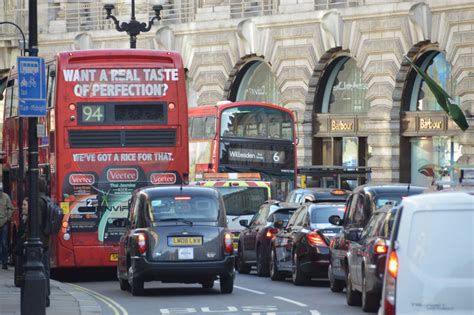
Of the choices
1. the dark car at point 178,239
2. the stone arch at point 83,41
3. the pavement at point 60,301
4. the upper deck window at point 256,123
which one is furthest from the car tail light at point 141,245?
the stone arch at point 83,41

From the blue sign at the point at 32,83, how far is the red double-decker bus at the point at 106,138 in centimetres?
851

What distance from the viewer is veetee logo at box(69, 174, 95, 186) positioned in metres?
29.7

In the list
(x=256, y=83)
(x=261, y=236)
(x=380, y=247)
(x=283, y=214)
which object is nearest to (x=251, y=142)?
(x=283, y=214)

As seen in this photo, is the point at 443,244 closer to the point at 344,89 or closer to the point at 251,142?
the point at 251,142

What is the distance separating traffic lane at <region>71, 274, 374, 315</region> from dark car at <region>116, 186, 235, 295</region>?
15.9 inches

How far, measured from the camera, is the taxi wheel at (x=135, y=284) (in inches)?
1008

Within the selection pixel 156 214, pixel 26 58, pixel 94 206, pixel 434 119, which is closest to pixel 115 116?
pixel 94 206

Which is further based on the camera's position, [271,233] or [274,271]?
[271,233]

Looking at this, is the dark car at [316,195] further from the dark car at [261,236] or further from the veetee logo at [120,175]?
the veetee logo at [120,175]

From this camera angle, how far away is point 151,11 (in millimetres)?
62906

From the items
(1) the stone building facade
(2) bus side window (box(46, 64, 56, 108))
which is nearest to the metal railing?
(1) the stone building facade

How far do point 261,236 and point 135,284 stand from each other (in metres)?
7.11

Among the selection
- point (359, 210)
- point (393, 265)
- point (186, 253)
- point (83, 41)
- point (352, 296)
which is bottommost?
point (352, 296)

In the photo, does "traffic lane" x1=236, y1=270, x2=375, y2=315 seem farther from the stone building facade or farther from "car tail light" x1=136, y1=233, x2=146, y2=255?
the stone building facade
